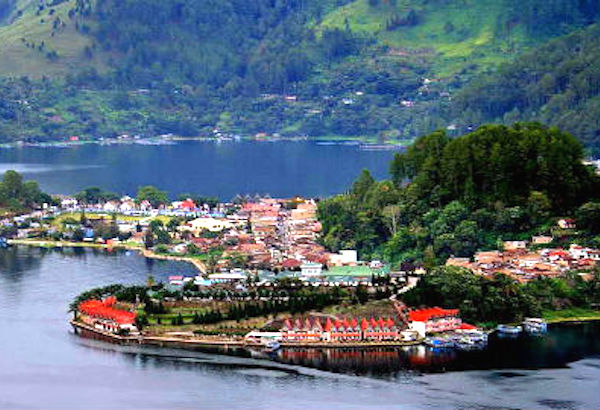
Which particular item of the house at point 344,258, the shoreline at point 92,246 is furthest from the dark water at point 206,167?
the house at point 344,258

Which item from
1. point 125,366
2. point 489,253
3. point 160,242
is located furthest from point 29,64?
point 125,366

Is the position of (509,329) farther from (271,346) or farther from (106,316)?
(106,316)

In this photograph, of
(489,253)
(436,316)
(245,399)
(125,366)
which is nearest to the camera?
(245,399)

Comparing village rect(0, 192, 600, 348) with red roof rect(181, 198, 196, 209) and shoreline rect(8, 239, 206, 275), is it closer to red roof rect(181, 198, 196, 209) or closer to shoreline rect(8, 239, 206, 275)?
shoreline rect(8, 239, 206, 275)

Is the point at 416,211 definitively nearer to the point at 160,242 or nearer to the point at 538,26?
the point at 160,242

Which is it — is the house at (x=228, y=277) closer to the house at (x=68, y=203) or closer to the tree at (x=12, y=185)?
the house at (x=68, y=203)

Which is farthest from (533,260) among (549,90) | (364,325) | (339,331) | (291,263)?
(549,90)
